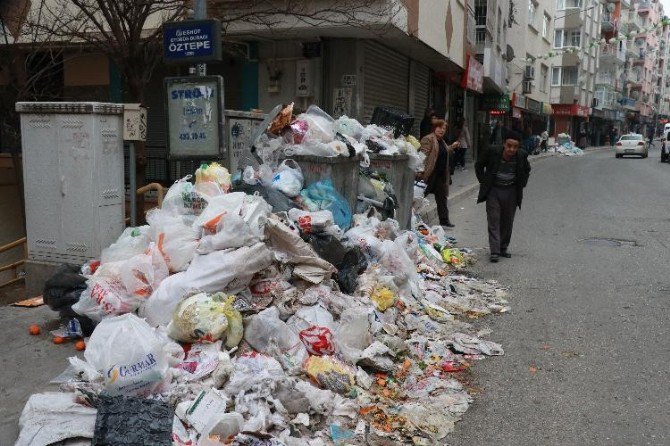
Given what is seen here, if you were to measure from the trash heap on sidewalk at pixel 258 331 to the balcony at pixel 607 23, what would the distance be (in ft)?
215

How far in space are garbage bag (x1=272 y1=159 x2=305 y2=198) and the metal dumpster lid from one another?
5.14 feet

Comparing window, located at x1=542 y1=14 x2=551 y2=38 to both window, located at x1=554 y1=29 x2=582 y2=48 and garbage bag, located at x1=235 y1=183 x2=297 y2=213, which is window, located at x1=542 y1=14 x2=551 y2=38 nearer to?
window, located at x1=554 y1=29 x2=582 y2=48

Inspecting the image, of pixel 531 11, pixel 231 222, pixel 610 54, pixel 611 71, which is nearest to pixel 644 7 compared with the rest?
pixel 611 71

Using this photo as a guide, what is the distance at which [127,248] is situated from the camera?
499 centimetres

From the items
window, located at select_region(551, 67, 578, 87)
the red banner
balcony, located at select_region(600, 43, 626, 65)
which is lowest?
the red banner

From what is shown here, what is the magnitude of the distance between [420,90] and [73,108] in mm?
15297

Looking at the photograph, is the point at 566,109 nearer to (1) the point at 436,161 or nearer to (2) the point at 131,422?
(1) the point at 436,161

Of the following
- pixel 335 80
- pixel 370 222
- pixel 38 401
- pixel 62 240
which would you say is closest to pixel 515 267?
pixel 370 222

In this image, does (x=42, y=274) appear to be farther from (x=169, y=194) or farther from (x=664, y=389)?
(x=664, y=389)

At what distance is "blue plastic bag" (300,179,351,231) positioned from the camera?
20.2 feet

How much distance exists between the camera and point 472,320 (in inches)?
226

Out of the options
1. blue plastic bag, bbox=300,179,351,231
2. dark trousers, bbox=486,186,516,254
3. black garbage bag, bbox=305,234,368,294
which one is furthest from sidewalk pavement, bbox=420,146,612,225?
black garbage bag, bbox=305,234,368,294

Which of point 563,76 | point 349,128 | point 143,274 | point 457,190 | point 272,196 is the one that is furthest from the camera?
point 563,76

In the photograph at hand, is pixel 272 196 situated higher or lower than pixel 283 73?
lower
